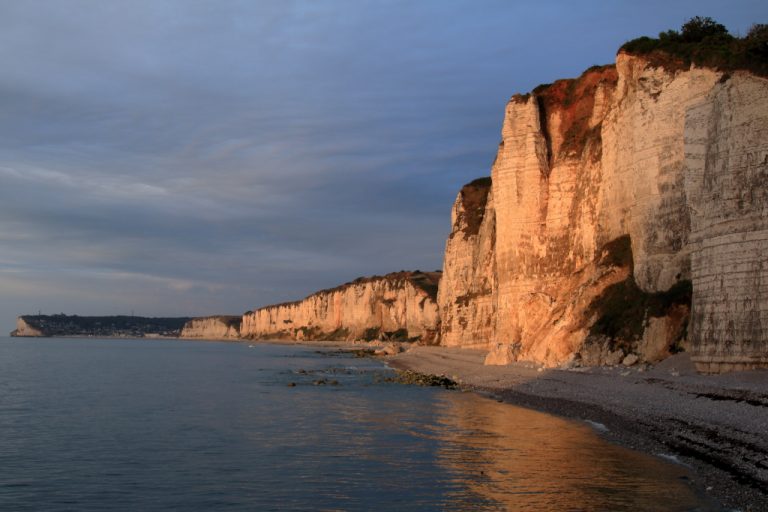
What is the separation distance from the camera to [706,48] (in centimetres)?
2950

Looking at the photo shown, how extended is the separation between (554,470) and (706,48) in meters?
21.3

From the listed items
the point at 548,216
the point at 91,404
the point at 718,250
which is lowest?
the point at 91,404

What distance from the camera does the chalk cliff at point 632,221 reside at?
2073cm

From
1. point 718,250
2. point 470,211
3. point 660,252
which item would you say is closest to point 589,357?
point 660,252

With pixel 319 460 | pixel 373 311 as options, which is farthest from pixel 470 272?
pixel 373 311

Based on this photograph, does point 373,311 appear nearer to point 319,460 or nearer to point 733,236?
point 733,236

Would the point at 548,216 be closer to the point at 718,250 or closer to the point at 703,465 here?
the point at 718,250

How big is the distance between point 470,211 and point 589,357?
43.1 metres

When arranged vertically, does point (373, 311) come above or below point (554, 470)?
above

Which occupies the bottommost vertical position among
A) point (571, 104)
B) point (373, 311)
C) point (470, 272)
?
point (373, 311)

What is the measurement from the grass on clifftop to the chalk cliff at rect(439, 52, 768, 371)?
0.42 metres

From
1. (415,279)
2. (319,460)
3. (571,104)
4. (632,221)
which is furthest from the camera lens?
(415,279)

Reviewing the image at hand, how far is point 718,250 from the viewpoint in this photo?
21.3m

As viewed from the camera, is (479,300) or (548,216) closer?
(548,216)
